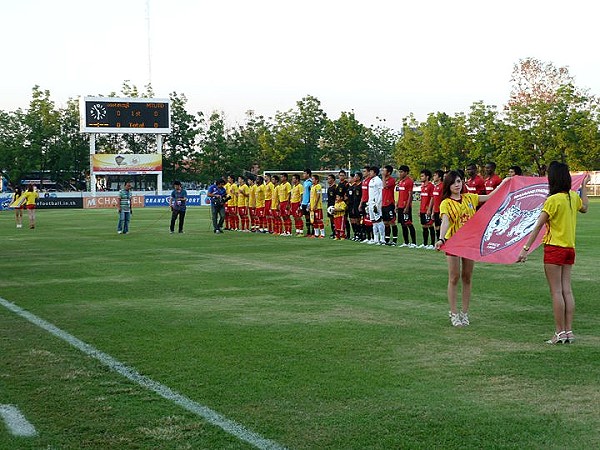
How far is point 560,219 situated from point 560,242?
230mm

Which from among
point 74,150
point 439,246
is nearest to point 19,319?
point 439,246

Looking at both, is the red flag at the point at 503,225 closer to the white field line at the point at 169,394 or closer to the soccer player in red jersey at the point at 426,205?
the white field line at the point at 169,394

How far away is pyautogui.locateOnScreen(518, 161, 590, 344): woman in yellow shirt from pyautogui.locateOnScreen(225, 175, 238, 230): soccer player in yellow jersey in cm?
2371

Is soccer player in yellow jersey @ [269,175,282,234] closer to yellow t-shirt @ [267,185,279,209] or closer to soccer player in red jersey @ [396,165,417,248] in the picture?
yellow t-shirt @ [267,185,279,209]

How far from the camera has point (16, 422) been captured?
6180mm

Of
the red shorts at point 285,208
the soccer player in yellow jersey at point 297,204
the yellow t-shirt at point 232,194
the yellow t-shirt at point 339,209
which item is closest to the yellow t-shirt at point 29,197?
the yellow t-shirt at point 232,194

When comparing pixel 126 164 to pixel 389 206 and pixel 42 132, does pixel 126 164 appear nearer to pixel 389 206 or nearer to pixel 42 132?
pixel 42 132

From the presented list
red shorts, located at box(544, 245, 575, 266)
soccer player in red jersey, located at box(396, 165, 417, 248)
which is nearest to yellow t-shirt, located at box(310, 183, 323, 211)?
soccer player in red jersey, located at box(396, 165, 417, 248)

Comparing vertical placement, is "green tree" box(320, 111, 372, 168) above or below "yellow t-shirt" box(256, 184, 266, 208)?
above

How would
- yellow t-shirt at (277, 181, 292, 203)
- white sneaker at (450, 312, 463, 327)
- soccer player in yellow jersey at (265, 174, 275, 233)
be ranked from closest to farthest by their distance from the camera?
white sneaker at (450, 312, 463, 327) → yellow t-shirt at (277, 181, 292, 203) → soccer player in yellow jersey at (265, 174, 275, 233)

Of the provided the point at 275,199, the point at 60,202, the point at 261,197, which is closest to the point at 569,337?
the point at 275,199

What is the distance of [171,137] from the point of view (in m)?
86.8

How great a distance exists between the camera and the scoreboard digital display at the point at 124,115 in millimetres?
69562

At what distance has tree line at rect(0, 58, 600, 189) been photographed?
68125 millimetres
